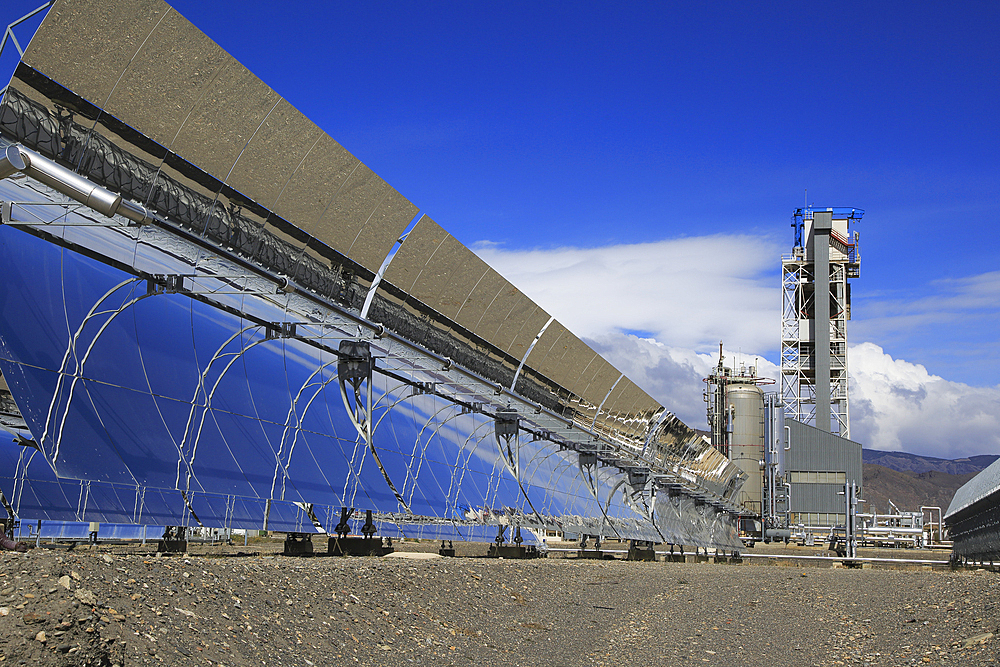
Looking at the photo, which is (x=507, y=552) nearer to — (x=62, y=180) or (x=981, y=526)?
(x=62, y=180)

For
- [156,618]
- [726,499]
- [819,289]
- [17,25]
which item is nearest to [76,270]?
[17,25]

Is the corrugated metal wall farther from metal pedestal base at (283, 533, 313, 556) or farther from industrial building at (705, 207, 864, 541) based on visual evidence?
metal pedestal base at (283, 533, 313, 556)

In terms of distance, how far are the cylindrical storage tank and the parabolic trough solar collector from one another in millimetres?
48093

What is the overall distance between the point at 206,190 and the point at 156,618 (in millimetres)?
8301

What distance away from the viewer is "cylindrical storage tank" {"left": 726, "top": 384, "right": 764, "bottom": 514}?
69.0 meters

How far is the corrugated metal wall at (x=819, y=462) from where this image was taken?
6738 cm

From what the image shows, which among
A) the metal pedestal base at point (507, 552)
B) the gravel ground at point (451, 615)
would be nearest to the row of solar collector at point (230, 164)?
the metal pedestal base at point (507, 552)

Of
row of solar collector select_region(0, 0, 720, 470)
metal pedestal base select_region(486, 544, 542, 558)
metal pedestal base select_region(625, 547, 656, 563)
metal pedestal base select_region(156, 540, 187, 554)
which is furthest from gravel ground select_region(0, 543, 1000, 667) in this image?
metal pedestal base select_region(625, 547, 656, 563)

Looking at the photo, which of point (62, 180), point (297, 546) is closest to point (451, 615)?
point (297, 546)

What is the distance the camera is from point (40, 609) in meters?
6.47

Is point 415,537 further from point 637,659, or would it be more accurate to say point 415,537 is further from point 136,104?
point 136,104

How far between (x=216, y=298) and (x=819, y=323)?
63.9m

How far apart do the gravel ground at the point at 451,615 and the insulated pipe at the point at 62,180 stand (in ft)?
12.8

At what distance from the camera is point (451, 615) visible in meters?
11.7
